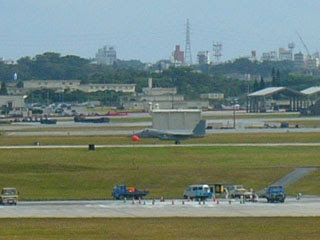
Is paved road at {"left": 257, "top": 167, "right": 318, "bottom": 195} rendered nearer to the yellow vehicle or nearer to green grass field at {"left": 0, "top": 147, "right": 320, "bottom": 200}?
green grass field at {"left": 0, "top": 147, "right": 320, "bottom": 200}

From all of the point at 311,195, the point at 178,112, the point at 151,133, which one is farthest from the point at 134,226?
the point at 178,112

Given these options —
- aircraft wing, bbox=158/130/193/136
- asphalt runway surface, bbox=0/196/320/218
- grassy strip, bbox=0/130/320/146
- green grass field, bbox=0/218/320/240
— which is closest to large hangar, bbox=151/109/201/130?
grassy strip, bbox=0/130/320/146

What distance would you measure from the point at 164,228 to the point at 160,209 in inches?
338

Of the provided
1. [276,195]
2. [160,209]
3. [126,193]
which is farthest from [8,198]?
[276,195]

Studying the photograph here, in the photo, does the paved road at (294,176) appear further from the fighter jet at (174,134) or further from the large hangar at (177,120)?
the large hangar at (177,120)

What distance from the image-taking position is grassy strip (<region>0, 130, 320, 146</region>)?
114m

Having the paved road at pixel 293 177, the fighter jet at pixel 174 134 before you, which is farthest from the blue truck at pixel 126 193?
the fighter jet at pixel 174 134

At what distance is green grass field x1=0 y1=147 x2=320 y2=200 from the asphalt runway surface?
440 centimetres

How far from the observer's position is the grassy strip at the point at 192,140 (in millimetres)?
113688

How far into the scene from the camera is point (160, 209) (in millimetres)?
58531

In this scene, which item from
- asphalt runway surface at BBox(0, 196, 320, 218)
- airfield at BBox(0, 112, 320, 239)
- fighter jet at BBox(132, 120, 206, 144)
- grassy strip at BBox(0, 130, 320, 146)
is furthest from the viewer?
fighter jet at BBox(132, 120, 206, 144)

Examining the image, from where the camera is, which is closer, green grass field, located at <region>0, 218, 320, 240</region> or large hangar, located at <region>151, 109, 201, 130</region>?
green grass field, located at <region>0, 218, 320, 240</region>

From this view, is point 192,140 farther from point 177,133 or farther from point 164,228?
point 164,228

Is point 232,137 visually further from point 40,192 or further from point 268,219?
point 268,219
